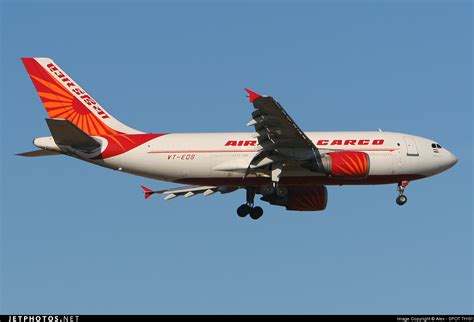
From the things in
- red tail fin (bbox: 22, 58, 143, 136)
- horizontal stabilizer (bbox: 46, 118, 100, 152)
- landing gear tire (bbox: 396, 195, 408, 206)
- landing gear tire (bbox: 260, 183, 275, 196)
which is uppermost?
red tail fin (bbox: 22, 58, 143, 136)

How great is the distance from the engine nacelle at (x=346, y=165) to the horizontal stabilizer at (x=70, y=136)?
48.5 feet

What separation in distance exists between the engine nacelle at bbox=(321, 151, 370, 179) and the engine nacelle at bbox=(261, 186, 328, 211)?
6.93 meters

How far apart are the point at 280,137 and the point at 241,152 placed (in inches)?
136

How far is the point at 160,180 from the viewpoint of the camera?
7512 centimetres

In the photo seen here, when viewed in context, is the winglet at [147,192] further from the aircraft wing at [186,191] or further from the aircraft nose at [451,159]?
the aircraft nose at [451,159]

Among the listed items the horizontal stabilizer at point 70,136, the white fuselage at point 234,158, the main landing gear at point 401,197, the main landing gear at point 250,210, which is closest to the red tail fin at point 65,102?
the white fuselage at point 234,158

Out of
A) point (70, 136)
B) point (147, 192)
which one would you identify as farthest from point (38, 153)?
point (147, 192)

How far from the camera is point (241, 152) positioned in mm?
73812

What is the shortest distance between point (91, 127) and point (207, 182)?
8.54 m

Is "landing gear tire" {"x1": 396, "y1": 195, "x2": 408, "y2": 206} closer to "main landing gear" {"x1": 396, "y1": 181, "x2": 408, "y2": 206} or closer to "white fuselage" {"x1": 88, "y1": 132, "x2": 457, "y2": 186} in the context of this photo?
"main landing gear" {"x1": 396, "y1": 181, "x2": 408, "y2": 206}

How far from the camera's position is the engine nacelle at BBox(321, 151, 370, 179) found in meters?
71.9

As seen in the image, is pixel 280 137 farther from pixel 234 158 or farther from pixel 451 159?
pixel 451 159

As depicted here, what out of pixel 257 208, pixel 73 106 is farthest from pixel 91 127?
pixel 257 208

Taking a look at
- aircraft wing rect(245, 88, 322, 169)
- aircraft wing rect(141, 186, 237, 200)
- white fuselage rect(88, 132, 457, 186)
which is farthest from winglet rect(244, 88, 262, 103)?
aircraft wing rect(141, 186, 237, 200)
